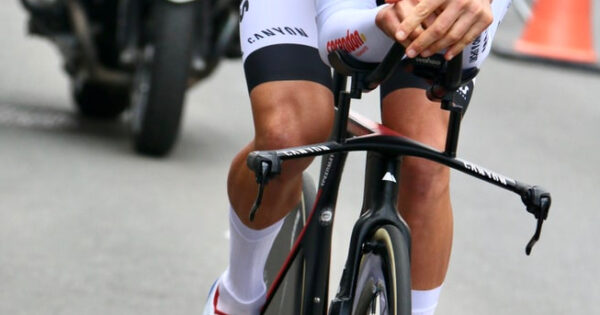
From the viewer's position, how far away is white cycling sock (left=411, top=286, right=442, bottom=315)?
3.66 meters

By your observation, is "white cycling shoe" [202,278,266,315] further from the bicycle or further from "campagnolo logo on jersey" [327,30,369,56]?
"campagnolo logo on jersey" [327,30,369,56]

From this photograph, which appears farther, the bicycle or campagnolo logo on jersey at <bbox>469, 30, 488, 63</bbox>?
campagnolo logo on jersey at <bbox>469, 30, 488, 63</bbox>

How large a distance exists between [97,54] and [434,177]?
5336 millimetres

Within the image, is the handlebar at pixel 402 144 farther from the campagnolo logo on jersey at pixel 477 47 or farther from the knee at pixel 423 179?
the knee at pixel 423 179

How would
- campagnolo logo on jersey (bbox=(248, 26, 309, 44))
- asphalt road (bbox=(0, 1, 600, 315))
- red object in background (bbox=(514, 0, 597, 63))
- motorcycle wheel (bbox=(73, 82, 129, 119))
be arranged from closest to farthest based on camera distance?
campagnolo logo on jersey (bbox=(248, 26, 309, 44))
asphalt road (bbox=(0, 1, 600, 315))
motorcycle wheel (bbox=(73, 82, 129, 119))
red object in background (bbox=(514, 0, 597, 63))

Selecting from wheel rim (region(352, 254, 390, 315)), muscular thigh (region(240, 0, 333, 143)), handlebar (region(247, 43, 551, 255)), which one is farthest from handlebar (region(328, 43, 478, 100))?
wheel rim (region(352, 254, 390, 315))

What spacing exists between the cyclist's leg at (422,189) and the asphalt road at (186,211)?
1.93 metres

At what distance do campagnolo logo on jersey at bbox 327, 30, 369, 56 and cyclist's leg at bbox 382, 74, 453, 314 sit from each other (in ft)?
A: 1.18

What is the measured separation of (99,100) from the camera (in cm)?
930

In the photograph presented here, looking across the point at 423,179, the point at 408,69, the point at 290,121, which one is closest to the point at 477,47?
the point at 408,69

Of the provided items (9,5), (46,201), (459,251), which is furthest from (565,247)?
(9,5)

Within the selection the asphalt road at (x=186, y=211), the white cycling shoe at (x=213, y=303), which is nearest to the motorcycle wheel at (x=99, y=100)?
the asphalt road at (x=186, y=211)

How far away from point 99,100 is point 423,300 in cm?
590

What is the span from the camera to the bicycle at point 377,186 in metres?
3.16
